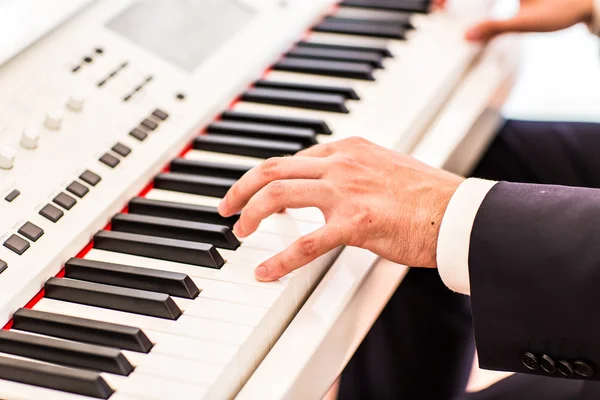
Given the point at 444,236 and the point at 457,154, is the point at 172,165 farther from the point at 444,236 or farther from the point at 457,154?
the point at 457,154

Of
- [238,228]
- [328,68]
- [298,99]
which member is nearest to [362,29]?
[328,68]

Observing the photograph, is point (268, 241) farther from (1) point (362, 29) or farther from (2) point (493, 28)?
(2) point (493, 28)

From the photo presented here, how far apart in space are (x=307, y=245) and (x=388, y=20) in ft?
2.78

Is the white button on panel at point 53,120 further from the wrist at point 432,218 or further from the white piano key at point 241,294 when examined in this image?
the wrist at point 432,218

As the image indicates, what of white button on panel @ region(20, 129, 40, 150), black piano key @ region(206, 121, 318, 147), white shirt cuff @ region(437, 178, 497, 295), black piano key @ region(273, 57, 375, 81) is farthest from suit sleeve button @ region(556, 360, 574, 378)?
white button on panel @ region(20, 129, 40, 150)

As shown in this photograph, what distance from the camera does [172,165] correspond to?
138 cm

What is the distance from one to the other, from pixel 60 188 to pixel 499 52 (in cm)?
106

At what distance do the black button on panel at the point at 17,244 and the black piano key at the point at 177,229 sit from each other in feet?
0.52

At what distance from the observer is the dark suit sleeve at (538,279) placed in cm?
106

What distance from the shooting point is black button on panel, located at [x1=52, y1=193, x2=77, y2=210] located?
1.20 metres

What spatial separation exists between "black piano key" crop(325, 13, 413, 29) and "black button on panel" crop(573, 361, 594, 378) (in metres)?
0.92

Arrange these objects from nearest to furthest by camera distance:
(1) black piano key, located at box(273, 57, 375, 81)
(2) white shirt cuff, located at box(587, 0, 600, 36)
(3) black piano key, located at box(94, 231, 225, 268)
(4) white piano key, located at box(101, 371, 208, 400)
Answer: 1. (4) white piano key, located at box(101, 371, 208, 400)
2. (3) black piano key, located at box(94, 231, 225, 268)
3. (1) black piano key, located at box(273, 57, 375, 81)
4. (2) white shirt cuff, located at box(587, 0, 600, 36)

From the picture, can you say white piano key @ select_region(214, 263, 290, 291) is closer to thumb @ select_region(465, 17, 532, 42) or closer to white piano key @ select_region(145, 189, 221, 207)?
white piano key @ select_region(145, 189, 221, 207)

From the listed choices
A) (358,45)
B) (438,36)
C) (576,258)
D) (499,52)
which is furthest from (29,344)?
(499,52)
